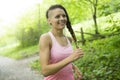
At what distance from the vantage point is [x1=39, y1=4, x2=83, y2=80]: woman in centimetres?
283

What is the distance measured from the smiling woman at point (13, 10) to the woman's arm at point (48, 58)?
30332mm

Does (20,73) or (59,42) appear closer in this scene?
(59,42)

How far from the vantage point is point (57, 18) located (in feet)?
9.96

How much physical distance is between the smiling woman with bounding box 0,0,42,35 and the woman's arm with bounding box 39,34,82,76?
99.5 feet

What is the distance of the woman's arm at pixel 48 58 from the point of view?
2.80 metres

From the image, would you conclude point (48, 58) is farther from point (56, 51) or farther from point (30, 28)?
point (30, 28)

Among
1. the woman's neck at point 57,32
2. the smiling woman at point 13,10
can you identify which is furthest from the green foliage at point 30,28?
the woman's neck at point 57,32

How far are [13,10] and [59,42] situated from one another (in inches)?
1301

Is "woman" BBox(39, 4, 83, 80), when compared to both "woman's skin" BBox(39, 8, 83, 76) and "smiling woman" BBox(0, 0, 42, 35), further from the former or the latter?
"smiling woman" BBox(0, 0, 42, 35)

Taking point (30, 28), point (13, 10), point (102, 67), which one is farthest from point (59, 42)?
point (30, 28)

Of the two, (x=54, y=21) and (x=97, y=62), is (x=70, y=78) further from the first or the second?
(x=97, y=62)

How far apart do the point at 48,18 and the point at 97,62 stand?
23.3 ft

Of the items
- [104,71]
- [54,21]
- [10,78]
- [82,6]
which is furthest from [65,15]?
[82,6]

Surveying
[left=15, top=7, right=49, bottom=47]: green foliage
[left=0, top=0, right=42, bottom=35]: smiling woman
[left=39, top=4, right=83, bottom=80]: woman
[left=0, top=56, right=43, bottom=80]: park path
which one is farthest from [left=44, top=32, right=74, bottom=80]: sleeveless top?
[left=15, top=7, right=49, bottom=47]: green foliage
